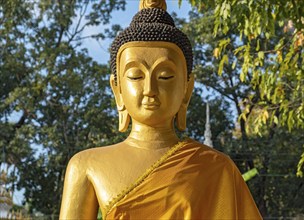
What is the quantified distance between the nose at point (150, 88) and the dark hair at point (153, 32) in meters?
0.18

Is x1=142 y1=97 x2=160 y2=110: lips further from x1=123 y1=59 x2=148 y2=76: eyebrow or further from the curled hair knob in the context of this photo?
the curled hair knob

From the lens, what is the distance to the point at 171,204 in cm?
195

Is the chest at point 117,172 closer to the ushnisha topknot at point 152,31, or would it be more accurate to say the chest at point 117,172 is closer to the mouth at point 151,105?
the mouth at point 151,105

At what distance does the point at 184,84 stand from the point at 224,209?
56 cm

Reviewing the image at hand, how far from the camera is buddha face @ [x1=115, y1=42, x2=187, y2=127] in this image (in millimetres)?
2119

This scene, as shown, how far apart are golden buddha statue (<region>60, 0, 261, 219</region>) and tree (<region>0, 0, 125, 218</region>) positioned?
10446 mm

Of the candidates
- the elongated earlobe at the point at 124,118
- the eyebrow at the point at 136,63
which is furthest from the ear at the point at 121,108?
the eyebrow at the point at 136,63

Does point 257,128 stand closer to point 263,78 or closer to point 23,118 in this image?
point 263,78

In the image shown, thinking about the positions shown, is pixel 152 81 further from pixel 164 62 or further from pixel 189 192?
pixel 189 192

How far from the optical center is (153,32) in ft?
7.11

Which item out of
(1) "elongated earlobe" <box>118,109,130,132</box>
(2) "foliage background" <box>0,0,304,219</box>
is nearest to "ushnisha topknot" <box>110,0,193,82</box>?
(1) "elongated earlobe" <box>118,109,130,132</box>

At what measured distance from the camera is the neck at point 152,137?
215 centimetres

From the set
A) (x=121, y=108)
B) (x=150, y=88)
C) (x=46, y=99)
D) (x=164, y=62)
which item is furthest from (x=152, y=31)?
(x=46, y=99)

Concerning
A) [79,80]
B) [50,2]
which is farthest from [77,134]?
[50,2]
